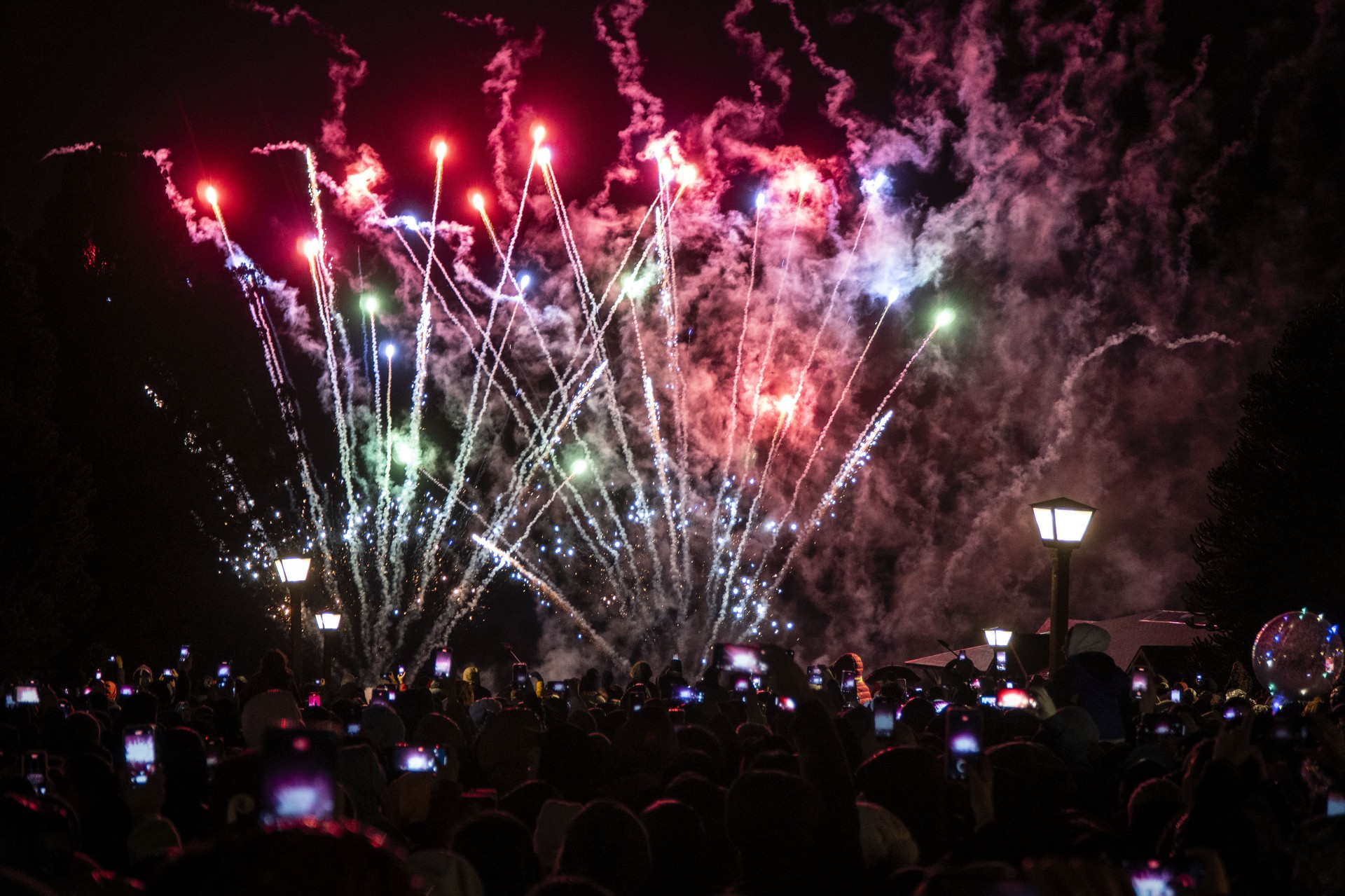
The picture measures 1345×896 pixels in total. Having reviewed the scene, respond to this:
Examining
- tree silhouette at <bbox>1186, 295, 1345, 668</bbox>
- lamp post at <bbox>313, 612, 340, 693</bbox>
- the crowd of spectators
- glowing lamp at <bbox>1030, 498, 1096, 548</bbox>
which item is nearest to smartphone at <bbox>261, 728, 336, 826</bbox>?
the crowd of spectators

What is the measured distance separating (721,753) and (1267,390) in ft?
71.6

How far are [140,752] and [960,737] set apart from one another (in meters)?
5.36

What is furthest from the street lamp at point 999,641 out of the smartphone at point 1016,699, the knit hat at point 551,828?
the knit hat at point 551,828

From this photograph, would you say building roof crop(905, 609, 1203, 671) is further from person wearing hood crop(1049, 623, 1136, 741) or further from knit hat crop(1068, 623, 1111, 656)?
person wearing hood crop(1049, 623, 1136, 741)

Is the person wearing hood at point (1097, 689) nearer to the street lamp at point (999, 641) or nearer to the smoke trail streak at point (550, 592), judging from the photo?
the street lamp at point (999, 641)

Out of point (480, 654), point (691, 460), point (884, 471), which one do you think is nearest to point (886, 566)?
point (884, 471)

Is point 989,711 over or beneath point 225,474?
beneath

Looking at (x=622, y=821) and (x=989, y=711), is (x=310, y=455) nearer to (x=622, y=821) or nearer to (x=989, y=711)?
(x=989, y=711)

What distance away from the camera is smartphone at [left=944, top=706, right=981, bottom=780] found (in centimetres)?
709

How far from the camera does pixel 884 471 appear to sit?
116 ft

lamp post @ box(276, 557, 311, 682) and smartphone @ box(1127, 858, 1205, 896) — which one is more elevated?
lamp post @ box(276, 557, 311, 682)

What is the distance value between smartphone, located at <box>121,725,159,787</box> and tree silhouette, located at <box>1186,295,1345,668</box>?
2341cm

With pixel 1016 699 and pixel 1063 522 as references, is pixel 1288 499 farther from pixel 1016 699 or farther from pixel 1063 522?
pixel 1016 699

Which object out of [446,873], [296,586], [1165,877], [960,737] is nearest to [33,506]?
[296,586]
